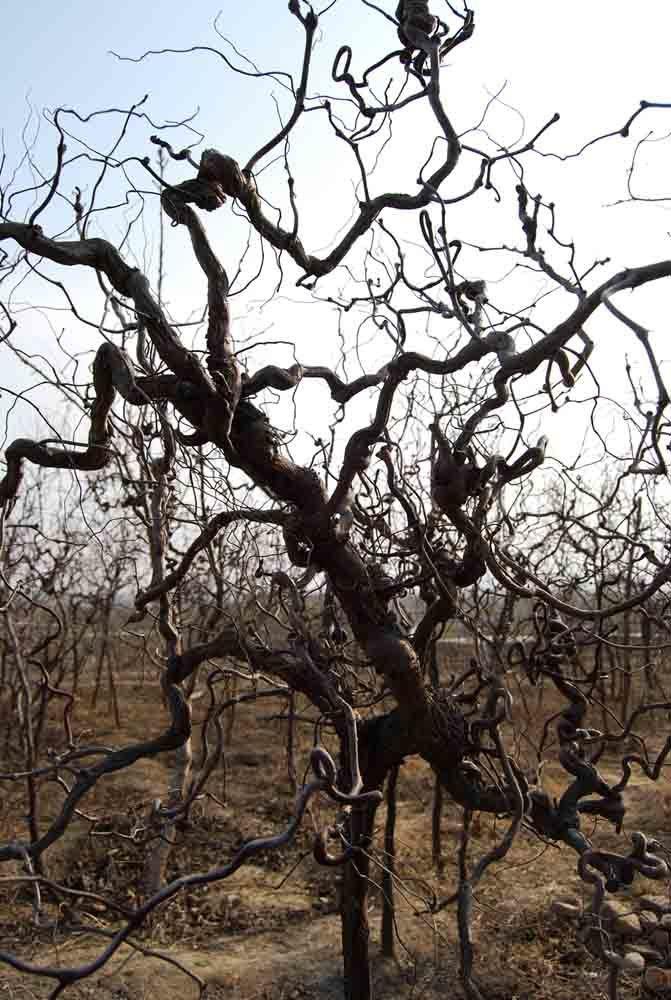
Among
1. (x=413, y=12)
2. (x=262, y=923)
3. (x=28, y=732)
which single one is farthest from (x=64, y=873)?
(x=413, y=12)

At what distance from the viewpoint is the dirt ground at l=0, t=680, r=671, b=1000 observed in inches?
180

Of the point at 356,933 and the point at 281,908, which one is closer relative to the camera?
→ the point at 356,933

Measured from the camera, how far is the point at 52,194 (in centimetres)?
232

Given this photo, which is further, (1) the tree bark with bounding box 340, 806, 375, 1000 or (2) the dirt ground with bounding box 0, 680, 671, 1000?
(2) the dirt ground with bounding box 0, 680, 671, 1000

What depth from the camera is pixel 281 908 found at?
584cm

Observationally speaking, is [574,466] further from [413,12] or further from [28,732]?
[28,732]

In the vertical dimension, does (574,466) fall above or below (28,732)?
above

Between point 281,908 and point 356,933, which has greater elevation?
point 356,933

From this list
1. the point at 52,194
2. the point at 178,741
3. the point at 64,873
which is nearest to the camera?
the point at 52,194

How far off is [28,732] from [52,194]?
4.50m

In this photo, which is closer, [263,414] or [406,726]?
[263,414]

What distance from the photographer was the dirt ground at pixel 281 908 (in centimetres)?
458

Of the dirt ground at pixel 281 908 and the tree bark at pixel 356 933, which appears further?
the dirt ground at pixel 281 908

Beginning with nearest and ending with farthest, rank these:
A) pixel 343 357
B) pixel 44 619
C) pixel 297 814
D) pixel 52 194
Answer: pixel 297 814 < pixel 52 194 < pixel 343 357 < pixel 44 619
